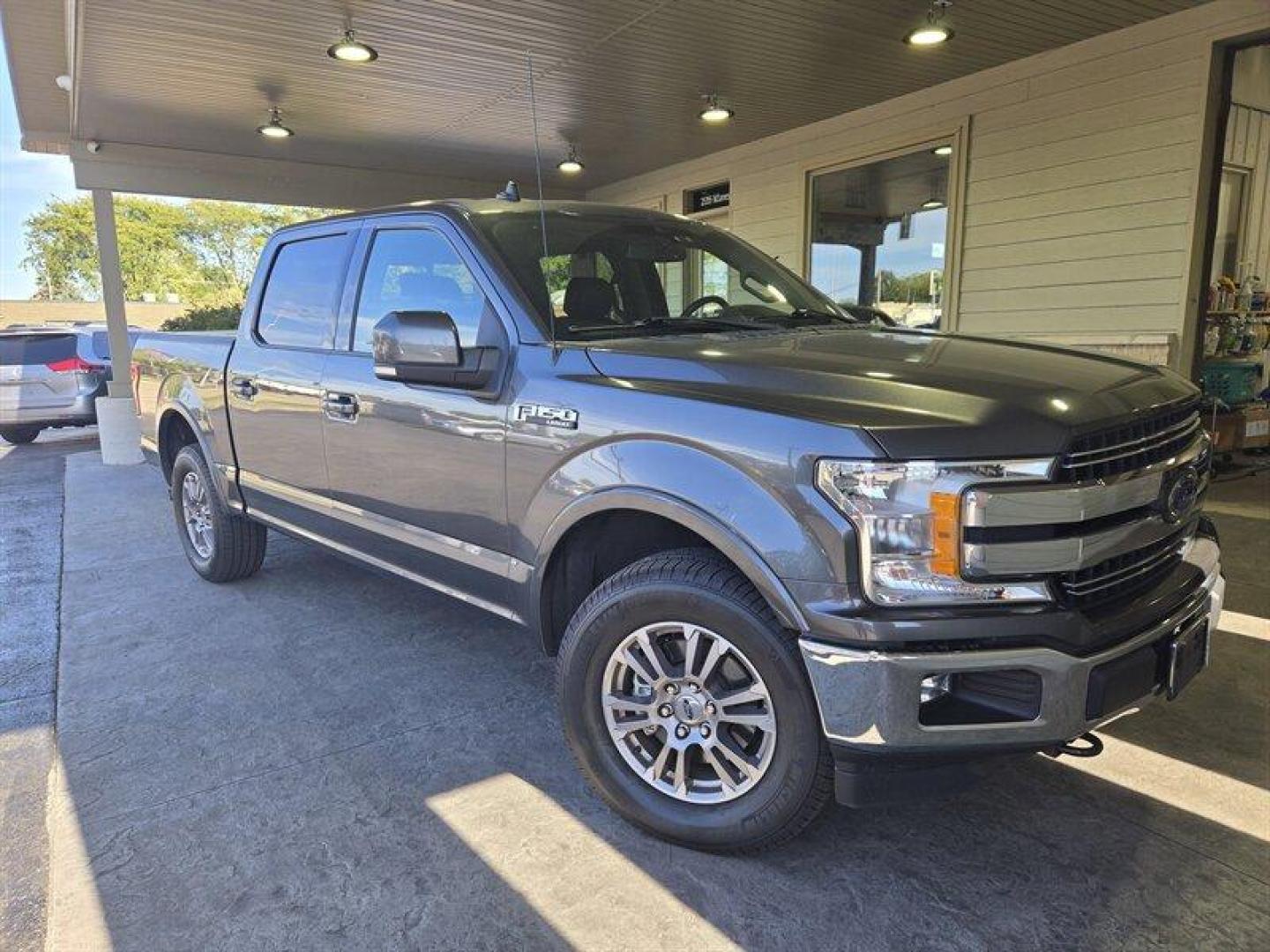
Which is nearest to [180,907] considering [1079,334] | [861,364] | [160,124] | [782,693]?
[782,693]

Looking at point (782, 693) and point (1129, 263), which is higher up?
point (1129, 263)

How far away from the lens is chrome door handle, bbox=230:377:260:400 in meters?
3.99

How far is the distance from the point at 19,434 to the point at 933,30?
1314cm

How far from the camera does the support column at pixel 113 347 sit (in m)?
9.61

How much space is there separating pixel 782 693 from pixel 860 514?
20.0 inches

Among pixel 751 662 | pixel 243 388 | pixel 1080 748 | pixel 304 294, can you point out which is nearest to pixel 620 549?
pixel 751 662

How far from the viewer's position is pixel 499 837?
2420 mm

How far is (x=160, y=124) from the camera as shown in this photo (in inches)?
344

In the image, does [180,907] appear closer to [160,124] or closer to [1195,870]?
[1195,870]

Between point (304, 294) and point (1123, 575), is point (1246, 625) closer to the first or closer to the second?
point (1123, 575)

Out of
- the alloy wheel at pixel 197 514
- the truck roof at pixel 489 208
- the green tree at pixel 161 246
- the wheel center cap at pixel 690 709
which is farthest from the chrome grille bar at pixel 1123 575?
the green tree at pixel 161 246

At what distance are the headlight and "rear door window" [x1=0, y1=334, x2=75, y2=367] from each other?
43.0ft

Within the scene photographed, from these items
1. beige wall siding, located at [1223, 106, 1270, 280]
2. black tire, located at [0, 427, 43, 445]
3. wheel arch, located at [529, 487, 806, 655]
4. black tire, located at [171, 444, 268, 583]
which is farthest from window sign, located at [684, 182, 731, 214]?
black tire, located at [0, 427, 43, 445]

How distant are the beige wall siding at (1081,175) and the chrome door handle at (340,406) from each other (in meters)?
5.70
